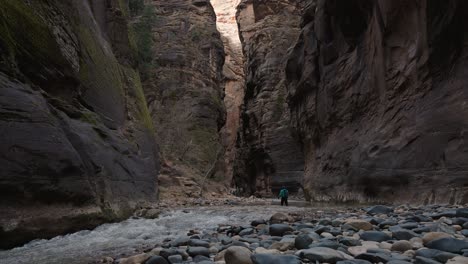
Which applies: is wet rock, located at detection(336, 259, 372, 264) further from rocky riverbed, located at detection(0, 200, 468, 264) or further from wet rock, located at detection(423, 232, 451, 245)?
wet rock, located at detection(423, 232, 451, 245)

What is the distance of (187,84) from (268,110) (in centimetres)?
862

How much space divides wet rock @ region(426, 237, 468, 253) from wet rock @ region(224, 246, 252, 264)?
5.67ft

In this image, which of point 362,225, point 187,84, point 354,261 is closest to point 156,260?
point 354,261

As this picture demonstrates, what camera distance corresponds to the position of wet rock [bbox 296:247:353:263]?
9.86 ft

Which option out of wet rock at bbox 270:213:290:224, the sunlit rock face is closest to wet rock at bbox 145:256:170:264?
wet rock at bbox 270:213:290:224

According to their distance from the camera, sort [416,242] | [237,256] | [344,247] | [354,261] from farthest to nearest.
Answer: [416,242]
[344,247]
[237,256]
[354,261]

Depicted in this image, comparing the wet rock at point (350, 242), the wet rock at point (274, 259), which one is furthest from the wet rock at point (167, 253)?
the wet rock at point (350, 242)

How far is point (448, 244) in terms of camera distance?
3180 mm

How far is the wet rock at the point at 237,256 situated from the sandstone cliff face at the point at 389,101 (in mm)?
6055

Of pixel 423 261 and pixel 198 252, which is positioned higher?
pixel 423 261

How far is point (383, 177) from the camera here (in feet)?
34.8

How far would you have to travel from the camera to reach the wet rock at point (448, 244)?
3082 mm

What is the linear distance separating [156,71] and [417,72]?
88.2 ft

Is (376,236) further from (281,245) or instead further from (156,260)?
(156,260)
